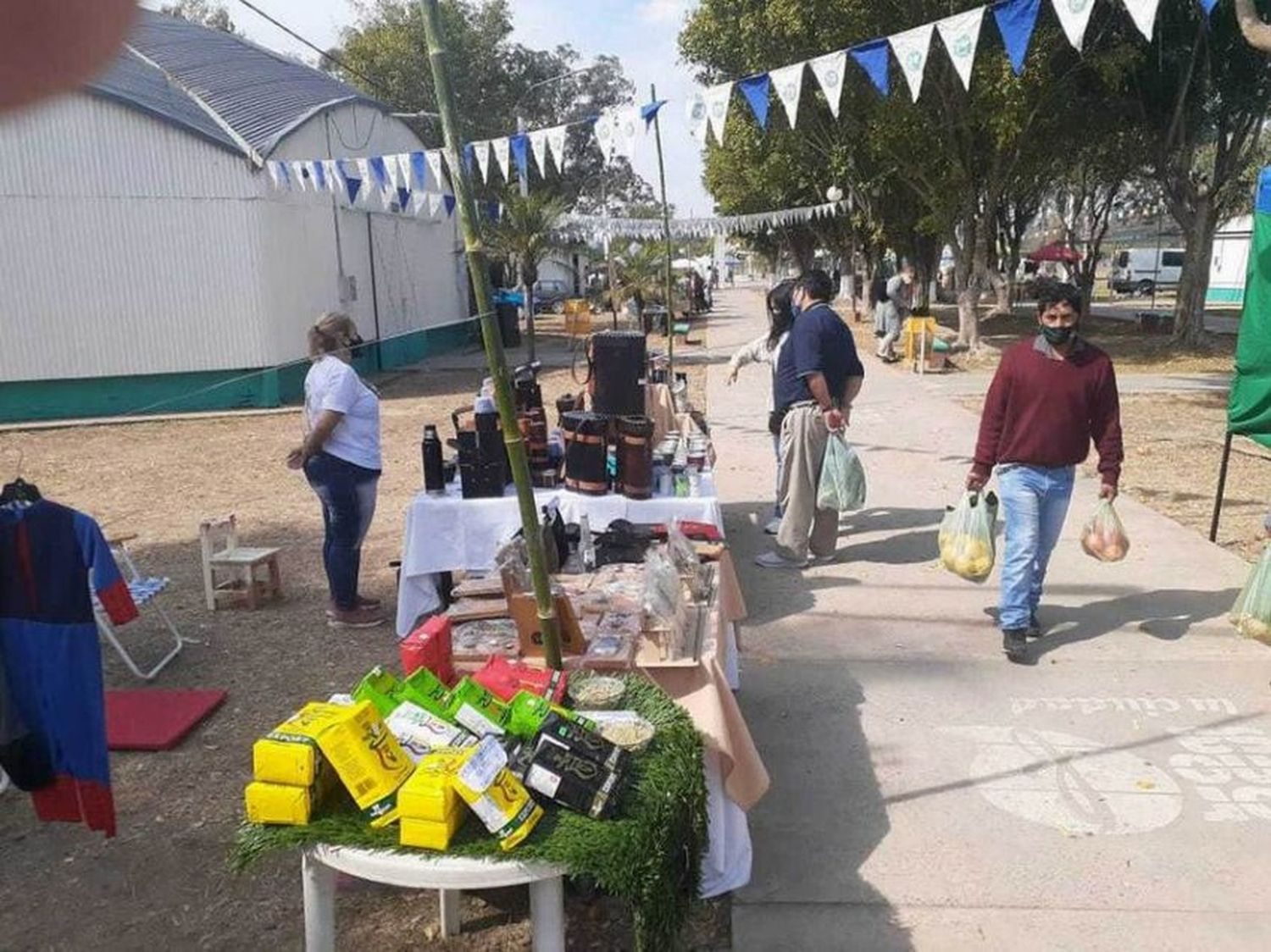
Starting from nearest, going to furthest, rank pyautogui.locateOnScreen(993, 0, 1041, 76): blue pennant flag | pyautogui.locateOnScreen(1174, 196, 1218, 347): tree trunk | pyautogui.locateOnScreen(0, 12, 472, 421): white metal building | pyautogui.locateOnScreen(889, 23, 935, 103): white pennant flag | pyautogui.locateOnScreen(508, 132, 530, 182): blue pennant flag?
pyautogui.locateOnScreen(993, 0, 1041, 76): blue pennant flag < pyautogui.locateOnScreen(889, 23, 935, 103): white pennant flag < pyautogui.locateOnScreen(508, 132, 530, 182): blue pennant flag < pyautogui.locateOnScreen(0, 12, 472, 421): white metal building < pyautogui.locateOnScreen(1174, 196, 1218, 347): tree trunk

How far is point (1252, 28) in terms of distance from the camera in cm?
740

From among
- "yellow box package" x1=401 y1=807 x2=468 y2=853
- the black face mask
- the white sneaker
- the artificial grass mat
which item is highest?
the black face mask

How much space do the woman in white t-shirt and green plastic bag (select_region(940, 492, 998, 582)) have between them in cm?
296

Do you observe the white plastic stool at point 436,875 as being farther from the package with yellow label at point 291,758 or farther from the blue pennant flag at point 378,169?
the blue pennant flag at point 378,169

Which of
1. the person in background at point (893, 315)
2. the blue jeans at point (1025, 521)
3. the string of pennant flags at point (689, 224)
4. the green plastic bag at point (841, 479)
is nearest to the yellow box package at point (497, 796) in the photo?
the blue jeans at point (1025, 521)

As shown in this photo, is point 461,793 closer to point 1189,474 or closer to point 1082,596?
point 1082,596

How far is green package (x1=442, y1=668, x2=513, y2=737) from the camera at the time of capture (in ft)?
7.60

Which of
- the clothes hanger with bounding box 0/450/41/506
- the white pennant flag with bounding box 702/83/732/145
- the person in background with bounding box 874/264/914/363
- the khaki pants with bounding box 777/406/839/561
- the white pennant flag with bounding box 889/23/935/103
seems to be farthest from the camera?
the person in background with bounding box 874/264/914/363

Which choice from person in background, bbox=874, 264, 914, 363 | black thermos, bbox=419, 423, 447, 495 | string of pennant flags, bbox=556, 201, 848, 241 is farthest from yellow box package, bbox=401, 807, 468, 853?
string of pennant flags, bbox=556, 201, 848, 241

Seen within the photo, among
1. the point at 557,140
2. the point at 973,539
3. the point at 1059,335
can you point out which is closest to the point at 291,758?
the point at 973,539

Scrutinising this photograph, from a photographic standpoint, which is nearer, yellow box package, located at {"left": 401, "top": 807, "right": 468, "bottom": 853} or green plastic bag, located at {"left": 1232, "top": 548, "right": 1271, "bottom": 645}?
yellow box package, located at {"left": 401, "top": 807, "right": 468, "bottom": 853}

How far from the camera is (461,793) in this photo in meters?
2.08

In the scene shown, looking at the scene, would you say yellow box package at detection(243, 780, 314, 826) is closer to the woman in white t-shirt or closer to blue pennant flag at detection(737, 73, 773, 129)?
the woman in white t-shirt

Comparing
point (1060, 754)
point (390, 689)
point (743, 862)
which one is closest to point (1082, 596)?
point (1060, 754)
